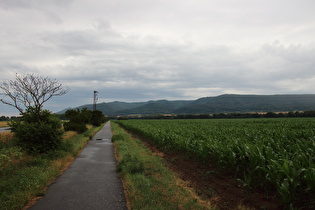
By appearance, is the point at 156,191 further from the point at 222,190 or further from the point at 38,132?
the point at 38,132

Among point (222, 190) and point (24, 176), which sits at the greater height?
point (24, 176)

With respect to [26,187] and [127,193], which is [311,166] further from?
[26,187]

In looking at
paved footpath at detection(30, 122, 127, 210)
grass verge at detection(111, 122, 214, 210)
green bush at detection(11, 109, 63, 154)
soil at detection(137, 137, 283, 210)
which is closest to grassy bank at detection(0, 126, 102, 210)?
paved footpath at detection(30, 122, 127, 210)

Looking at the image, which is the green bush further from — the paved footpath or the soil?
the soil

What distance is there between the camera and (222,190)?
6145 mm

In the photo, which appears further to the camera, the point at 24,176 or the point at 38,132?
the point at 38,132

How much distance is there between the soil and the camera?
197 inches

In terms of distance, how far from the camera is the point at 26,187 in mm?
6059

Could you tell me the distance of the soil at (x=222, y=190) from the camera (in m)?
5.01

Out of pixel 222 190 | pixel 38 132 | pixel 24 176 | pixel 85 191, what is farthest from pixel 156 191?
pixel 38 132

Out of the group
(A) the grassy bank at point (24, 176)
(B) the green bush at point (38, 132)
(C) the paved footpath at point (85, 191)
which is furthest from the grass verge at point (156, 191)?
(B) the green bush at point (38, 132)

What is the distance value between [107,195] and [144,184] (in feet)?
3.78

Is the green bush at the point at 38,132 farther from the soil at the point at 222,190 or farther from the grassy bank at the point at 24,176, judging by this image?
the soil at the point at 222,190

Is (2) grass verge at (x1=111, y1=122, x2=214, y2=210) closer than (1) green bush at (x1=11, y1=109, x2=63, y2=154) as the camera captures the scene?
Yes
